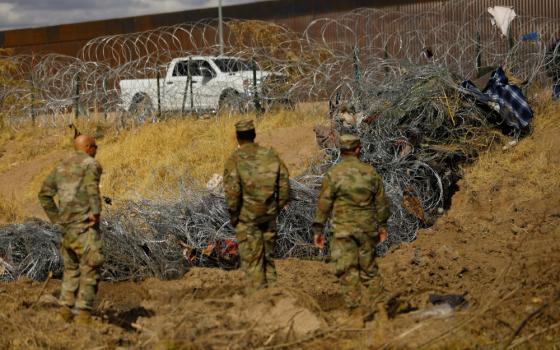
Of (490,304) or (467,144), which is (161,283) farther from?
(467,144)

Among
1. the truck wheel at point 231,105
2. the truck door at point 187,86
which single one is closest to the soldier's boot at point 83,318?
the truck wheel at point 231,105

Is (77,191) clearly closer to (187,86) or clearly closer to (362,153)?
(362,153)

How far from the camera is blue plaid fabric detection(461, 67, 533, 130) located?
12922 mm

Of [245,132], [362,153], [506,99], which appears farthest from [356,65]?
[245,132]

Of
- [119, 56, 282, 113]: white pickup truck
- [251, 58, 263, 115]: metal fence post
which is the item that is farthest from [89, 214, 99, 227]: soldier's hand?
[119, 56, 282, 113]: white pickup truck

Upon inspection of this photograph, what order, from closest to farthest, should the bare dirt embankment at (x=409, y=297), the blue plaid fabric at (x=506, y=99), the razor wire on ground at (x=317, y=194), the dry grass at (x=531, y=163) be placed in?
the bare dirt embankment at (x=409, y=297) < the razor wire on ground at (x=317, y=194) < the dry grass at (x=531, y=163) < the blue plaid fabric at (x=506, y=99)

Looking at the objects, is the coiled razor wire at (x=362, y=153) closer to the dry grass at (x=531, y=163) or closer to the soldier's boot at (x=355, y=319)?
the dry grass at (x=531, y=163)

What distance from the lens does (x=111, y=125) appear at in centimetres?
1853

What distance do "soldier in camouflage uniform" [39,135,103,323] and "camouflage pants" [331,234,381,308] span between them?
6.17 ft

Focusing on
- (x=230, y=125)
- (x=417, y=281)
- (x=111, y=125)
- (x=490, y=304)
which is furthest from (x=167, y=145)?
(x=490, y=304)

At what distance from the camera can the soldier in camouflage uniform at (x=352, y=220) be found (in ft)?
23.7

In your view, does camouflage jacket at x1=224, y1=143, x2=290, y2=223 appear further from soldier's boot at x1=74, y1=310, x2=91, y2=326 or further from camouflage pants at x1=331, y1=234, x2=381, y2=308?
soldier's boot at x1=74, y1=310, x2=91, y2=326

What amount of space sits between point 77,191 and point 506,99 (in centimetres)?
779

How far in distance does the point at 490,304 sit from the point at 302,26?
20286mm
